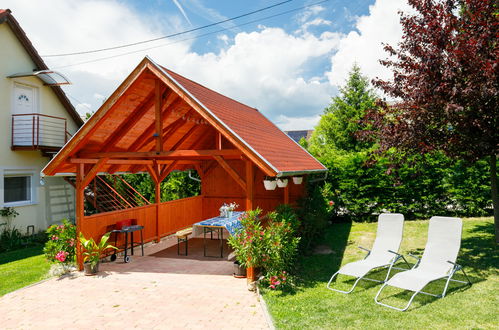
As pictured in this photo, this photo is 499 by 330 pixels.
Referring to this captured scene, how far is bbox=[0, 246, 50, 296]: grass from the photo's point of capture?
8.38 m

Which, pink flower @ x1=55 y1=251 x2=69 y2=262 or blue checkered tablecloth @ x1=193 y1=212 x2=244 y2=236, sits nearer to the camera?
pink flower @ x1=55 y1=251 x2=69 y2=262

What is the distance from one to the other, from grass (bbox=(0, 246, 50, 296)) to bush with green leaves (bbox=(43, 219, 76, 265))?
53 cm

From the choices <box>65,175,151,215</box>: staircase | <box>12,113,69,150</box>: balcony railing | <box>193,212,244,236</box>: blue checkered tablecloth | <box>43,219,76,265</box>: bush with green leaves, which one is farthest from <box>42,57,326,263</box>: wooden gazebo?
<box>12,113,69,150</box>: balcony railing

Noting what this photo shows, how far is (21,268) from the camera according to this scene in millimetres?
9742

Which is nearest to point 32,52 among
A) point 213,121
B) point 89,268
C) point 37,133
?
point 37,133

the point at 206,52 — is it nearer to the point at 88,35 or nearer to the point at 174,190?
the point at 88,35

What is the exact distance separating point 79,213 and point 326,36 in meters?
12.2

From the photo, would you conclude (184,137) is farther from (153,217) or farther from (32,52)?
(32,52)

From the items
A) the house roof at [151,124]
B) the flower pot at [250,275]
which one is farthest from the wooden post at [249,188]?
the flower pot at [250,275]

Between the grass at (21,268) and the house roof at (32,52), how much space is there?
7.16 m

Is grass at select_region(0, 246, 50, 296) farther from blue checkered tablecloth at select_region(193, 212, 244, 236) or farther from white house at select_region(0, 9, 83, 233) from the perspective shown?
blue checkered tablecloth at select_region(193, 212, 244, 236)

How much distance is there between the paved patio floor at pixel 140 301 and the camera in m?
6.05

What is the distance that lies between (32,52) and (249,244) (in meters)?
13.4

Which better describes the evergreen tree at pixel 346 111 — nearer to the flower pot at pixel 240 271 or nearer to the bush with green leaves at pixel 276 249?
the flower pot at pixel 240 271
